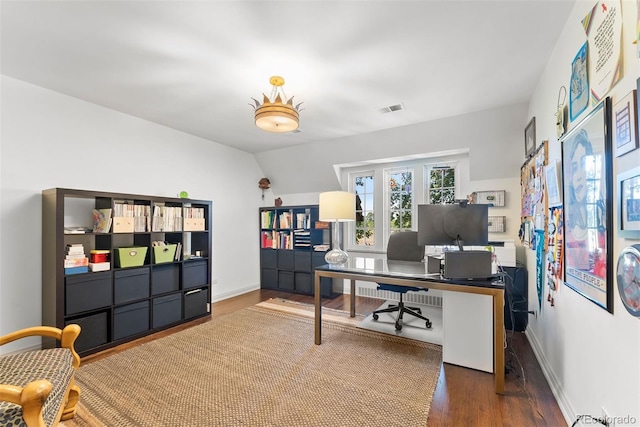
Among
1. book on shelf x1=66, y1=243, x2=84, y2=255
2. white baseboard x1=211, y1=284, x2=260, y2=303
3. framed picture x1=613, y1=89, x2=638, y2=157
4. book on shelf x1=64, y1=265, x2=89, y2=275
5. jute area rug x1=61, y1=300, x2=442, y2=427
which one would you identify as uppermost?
framed picture x1=613, y1=89, x2=638, y2=157

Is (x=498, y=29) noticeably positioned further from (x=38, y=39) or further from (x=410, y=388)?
(x=38, y=39)

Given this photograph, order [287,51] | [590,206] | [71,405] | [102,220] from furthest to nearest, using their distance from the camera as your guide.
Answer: [102,220] < [287,51] < [71,405] < [590,206]

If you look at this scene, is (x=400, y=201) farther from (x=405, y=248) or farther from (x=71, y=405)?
(x=71, y=405)

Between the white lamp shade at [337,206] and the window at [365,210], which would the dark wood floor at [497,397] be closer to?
the white lamp shade at [337,206]

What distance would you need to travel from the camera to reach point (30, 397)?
1125 millimetres

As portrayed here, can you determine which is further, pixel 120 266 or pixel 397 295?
pixel 397 295

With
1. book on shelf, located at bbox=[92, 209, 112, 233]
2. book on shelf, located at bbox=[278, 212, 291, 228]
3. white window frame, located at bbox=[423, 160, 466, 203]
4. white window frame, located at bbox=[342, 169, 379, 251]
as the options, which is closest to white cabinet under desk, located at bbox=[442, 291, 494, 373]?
white window frame, located at bbox=[423, 160, 466, 203]

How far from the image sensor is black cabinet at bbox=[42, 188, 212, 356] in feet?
8.21

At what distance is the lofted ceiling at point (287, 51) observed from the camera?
168 centimetres

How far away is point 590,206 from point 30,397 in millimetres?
2689

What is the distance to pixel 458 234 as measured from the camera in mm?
2250

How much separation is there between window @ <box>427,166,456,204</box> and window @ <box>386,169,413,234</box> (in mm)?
297

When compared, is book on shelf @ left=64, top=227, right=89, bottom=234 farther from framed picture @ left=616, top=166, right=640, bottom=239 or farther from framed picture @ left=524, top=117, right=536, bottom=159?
framed picture @ left=524, top=117, right=536, bottom=159

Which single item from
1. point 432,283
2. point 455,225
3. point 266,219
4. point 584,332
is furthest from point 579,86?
point 266,219
